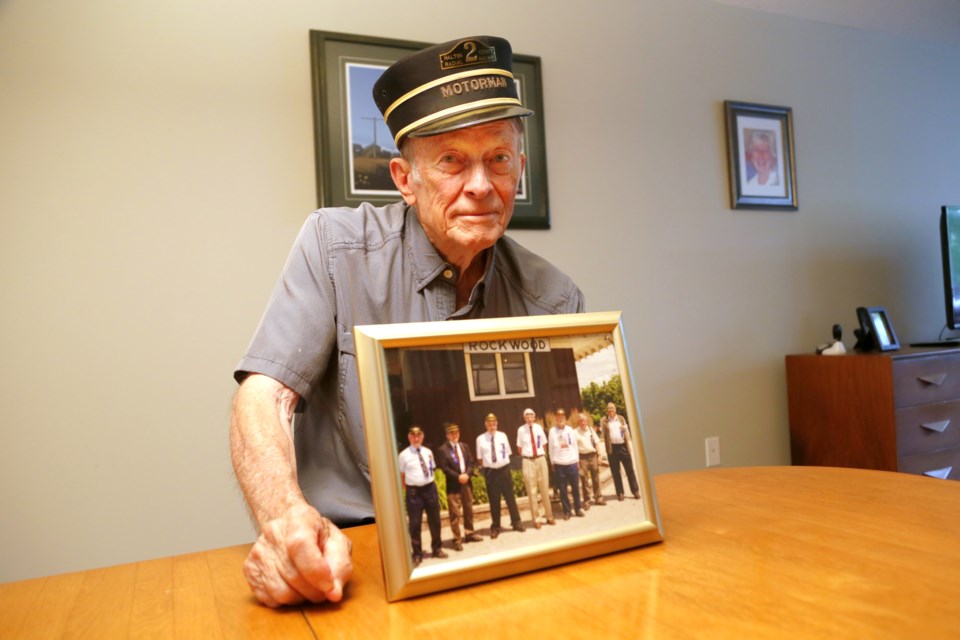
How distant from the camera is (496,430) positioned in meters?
0.72

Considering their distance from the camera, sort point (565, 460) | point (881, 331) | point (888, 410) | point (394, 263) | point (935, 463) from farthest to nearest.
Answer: point (881, 331)
point (935, 463)
point (888, 410)
point (394, 263)
point (565, 460)

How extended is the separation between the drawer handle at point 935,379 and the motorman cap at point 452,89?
2475mm

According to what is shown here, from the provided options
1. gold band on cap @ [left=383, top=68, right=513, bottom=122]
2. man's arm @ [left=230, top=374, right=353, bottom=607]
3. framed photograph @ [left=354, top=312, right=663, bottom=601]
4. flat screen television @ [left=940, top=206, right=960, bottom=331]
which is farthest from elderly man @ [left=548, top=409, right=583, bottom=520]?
flat screen television @ [left=940, top=206, right=960, bottom=331]

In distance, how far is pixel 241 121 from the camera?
7.29ft

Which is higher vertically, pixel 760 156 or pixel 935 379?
pixel 760 156

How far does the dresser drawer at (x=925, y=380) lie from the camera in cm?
270

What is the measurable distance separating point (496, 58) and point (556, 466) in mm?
735

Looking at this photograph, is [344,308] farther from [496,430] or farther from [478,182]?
[496,430]

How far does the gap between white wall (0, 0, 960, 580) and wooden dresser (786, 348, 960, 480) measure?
0.90 ft

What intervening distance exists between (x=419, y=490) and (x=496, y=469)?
0.09 metres

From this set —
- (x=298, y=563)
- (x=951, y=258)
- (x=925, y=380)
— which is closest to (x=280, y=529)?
(x=298, y=563)

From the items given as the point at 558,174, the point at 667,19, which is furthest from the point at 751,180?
the point at 558,174

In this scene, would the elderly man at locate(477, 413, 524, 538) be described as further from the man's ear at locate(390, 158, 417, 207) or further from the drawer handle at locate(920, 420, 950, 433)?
the drawer handle at locate(920, 420, 950, 433)

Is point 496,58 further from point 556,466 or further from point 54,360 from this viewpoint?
point 54,360
